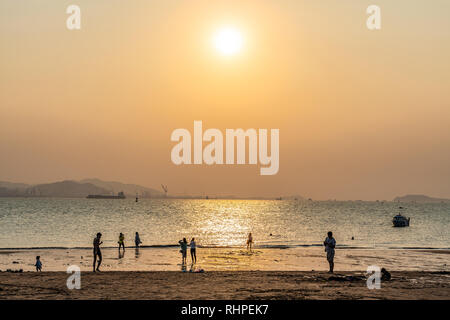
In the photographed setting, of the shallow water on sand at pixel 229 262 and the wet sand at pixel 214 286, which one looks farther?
the shallow water on sand at pixel 229 262

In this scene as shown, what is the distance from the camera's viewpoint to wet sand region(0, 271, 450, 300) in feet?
61.4

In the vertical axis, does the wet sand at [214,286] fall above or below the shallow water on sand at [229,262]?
above

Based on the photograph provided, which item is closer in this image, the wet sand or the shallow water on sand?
the wet sand

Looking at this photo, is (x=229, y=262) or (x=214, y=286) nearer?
(x=214, y=286)

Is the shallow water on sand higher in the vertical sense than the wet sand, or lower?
lower

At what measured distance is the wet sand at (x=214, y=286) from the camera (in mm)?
18719

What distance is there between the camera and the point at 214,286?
69.7ft

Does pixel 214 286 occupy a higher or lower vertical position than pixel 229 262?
higher

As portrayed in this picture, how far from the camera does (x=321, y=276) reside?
24922 millimetres
